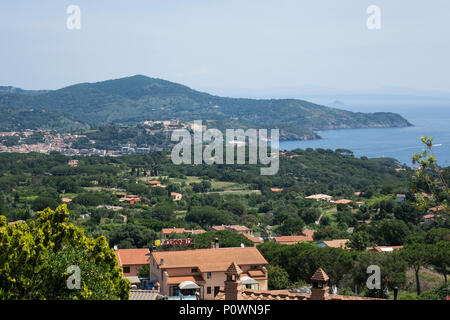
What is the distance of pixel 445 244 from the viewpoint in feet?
62.4

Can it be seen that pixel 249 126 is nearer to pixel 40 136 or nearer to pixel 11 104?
pixel 40 136

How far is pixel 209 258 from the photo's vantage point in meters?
17.9

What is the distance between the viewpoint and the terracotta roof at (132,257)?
2105 centimetres

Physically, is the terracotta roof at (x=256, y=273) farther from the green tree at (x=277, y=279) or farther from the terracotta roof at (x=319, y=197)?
the terracotta roof at (x=319, y=197)

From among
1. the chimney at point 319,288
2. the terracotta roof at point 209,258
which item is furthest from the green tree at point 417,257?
the chimney at point 319,288

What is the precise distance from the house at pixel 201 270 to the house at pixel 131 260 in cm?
257

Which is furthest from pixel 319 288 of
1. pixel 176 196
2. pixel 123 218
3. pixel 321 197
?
pixel 321 197

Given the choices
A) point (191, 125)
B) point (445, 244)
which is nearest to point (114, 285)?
point (445, 244)

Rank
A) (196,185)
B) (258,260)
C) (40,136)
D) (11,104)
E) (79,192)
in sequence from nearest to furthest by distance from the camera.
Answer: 1. (258,260)
2. (79,192)
3. (196,185)
4. (40,136)
5. (11,104)

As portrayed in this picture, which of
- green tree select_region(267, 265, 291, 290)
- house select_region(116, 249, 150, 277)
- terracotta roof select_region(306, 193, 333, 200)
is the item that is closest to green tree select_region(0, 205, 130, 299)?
green tree select_region(267, 265, 291, 290)

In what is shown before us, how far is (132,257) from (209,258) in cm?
489

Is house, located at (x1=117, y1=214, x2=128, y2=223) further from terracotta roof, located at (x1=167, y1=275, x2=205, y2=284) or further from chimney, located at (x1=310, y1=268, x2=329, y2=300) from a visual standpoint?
chimney, located at (x1=310, y1=268, x2=329, y2=300)

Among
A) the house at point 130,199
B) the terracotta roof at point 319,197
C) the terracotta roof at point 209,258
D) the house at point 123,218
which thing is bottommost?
the terracotta roof at point 319,197
